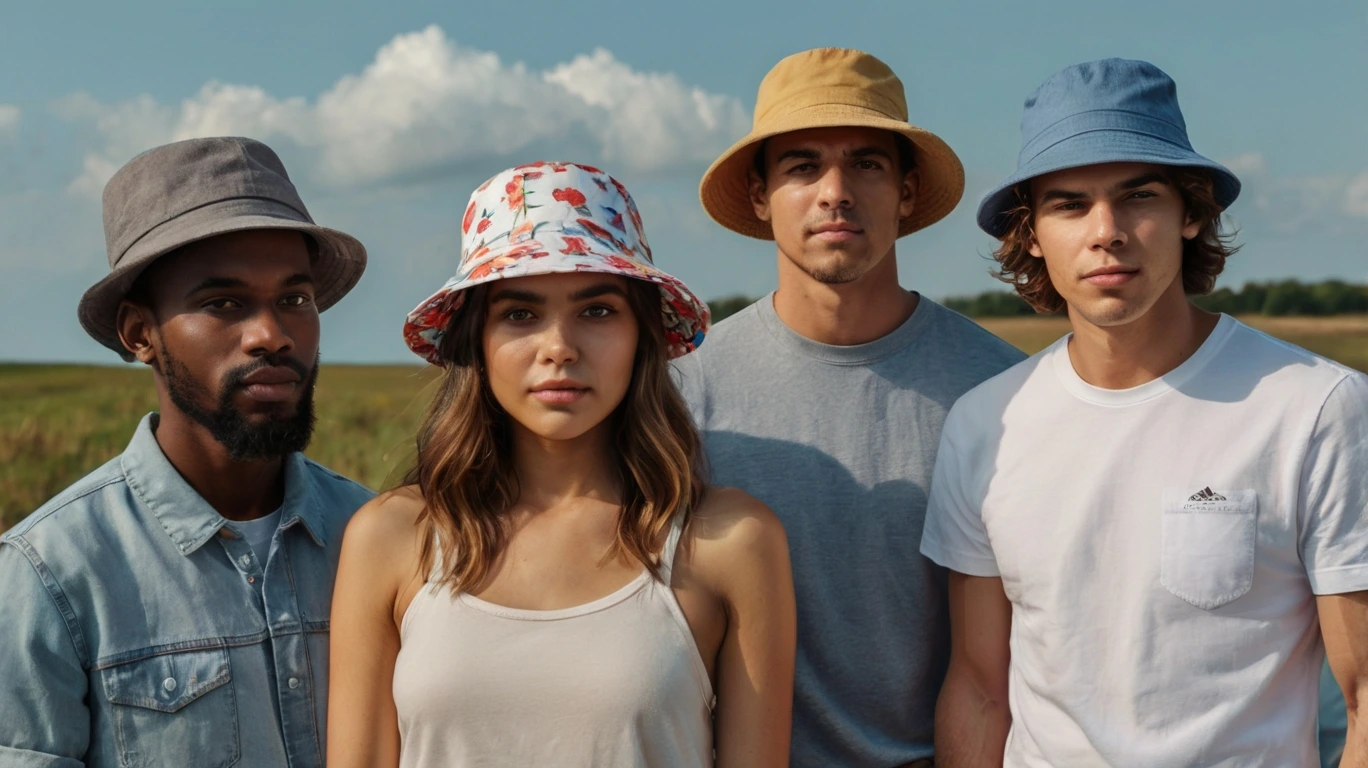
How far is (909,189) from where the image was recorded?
4324 millimetres

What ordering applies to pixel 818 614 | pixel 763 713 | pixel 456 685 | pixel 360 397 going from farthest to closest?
pixel 360 397, pixel 818 614, pixel 763 713, pixel 456 685

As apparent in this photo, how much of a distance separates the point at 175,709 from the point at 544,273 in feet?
4.82

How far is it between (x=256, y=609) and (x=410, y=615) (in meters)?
0.55

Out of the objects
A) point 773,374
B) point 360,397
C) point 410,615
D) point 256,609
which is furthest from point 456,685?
point 360,397

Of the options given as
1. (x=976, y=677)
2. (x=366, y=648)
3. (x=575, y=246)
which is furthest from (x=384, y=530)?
(x=976, y=677)

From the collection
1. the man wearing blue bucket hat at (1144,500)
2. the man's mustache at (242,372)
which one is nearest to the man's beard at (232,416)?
the man's mustache at (242,372)

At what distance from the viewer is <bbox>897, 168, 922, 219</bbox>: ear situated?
169 inches

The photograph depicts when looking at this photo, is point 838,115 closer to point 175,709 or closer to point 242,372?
point 242,372

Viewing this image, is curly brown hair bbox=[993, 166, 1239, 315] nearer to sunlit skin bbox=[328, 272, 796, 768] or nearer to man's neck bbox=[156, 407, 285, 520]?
sunlit skin bbox=[328, 272, 796, 768]

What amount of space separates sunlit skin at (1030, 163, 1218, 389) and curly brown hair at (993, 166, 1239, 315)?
6 centimetres

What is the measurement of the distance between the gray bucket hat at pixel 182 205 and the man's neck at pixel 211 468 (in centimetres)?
37

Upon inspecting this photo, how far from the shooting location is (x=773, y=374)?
405 cm

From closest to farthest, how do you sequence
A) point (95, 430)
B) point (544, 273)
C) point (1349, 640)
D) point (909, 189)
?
point (544, 273) → point (1349, 640) → point (909, 189) → point (95, 430)

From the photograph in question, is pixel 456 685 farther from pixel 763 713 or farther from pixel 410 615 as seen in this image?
pixel 763 713
